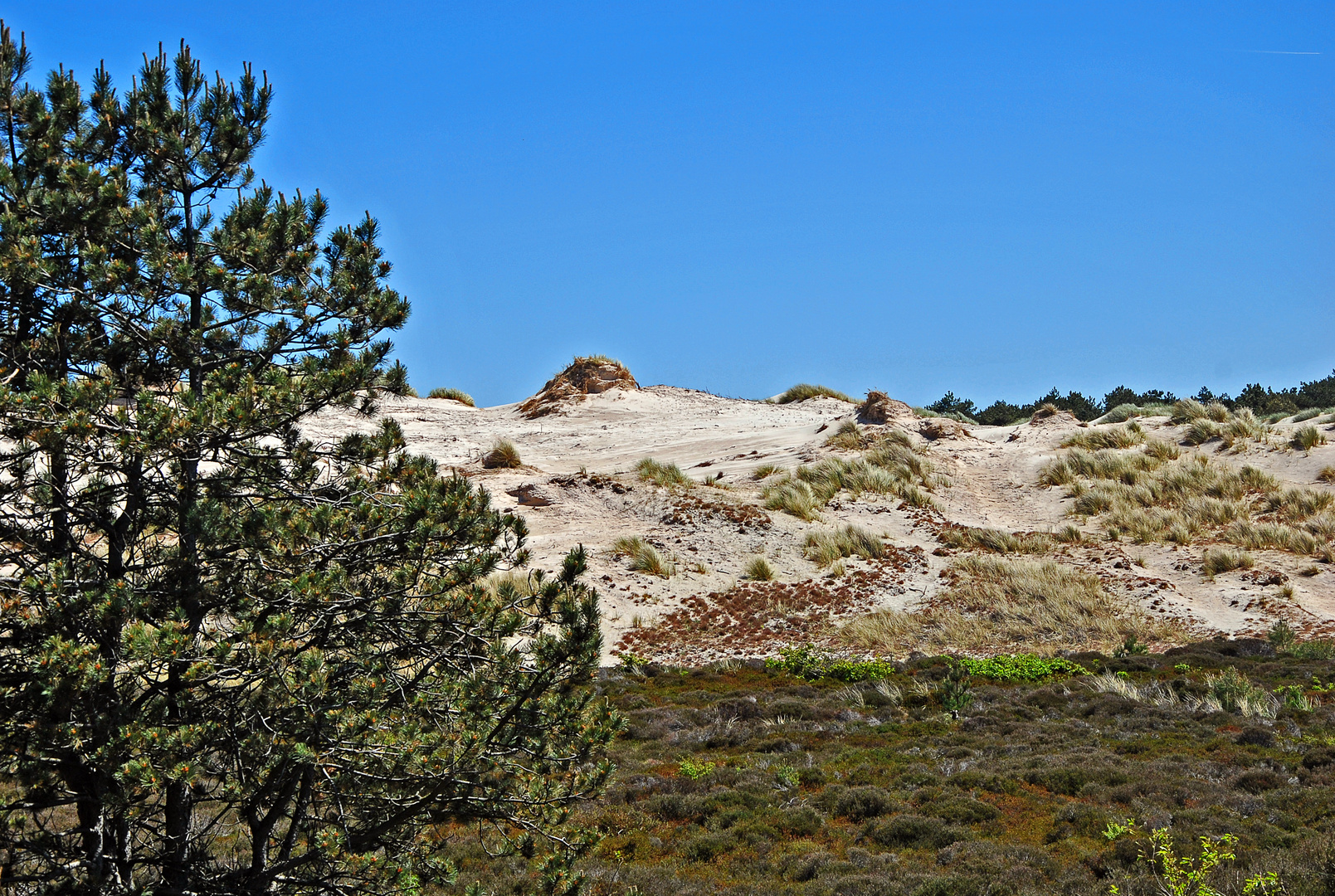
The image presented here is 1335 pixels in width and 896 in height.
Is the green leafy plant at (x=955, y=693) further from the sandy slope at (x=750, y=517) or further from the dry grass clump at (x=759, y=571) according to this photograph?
the dry grass clump at (x=759, y=571)

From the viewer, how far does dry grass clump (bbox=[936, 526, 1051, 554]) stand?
22.2 meters

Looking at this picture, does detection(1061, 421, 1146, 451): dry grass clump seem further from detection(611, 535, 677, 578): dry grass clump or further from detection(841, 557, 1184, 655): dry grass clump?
detection(611, 535, 677, 578): dry grass clump

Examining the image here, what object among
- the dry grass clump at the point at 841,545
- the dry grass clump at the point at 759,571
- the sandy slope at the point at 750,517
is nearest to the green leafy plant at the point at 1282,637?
the sandy slope at the point at 750,517

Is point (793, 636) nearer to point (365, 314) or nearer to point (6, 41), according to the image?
point (365, 314)

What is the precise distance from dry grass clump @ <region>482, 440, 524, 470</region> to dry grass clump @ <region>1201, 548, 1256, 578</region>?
57.6 feet

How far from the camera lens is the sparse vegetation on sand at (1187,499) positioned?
872 inches

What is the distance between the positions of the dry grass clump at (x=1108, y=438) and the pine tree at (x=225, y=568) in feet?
86.8

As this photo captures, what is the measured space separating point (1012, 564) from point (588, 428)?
17.1m

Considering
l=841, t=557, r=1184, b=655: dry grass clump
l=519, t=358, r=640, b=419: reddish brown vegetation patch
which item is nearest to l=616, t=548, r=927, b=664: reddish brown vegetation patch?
l=841, t=557, r=1184, b=655: dry grass clump

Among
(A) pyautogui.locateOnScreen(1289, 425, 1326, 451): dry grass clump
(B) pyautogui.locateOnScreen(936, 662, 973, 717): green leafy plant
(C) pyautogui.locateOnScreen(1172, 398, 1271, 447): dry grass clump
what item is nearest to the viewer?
(B) pyautogui.locateOnScreen(936, 662, 973, 717): green leafy plant

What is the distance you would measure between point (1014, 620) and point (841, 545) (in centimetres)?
454

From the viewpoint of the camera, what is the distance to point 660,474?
86.7ft

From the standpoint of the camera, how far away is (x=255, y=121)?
18.7 ft

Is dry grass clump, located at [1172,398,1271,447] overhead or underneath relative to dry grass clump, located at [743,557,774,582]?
overhead
